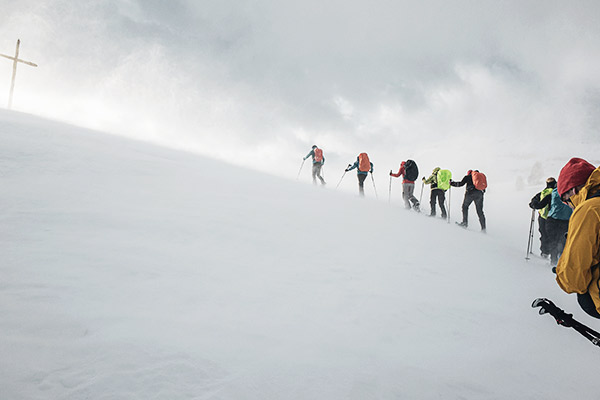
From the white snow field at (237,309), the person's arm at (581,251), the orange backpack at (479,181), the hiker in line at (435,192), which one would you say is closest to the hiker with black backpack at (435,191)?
the hiker in line at (435,192)

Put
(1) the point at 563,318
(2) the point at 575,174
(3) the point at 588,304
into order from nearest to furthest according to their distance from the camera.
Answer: (3) the point at 588,304
(1) the point at 563,318
(2) the point at 575,174

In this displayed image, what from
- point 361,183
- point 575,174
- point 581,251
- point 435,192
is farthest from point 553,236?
point 361,183

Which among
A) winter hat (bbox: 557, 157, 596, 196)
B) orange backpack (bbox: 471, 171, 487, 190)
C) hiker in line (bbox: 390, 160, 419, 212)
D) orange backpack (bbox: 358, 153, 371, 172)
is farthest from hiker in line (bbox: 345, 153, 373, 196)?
winter hat (bbox: 557, 157, 596, 196)

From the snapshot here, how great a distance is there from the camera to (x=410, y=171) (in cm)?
1172

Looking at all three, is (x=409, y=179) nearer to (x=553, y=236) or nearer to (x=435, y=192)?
(x=435, y=192)

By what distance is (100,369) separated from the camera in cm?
189

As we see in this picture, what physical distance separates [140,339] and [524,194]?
47.9 metres

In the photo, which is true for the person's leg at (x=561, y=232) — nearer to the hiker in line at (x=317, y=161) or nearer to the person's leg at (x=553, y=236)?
the person's leg at (x=553, y=236)

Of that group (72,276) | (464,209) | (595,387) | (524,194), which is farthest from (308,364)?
(524,194)

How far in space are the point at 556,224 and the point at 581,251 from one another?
231 inches

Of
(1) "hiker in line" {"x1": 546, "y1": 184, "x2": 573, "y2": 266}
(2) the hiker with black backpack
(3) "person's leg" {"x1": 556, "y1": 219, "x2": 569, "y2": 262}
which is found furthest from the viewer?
(2) the hiker with black backpack

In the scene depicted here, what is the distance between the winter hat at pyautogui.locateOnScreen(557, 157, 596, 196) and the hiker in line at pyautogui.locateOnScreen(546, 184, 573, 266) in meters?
4.82

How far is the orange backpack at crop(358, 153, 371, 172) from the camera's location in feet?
42.6

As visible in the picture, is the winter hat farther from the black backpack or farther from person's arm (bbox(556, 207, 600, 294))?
the black backpack
